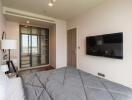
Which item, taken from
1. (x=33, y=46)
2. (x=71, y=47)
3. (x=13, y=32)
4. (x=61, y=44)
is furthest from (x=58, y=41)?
(x=13, y=32)

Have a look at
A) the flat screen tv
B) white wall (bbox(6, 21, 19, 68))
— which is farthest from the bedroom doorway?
white wall (bbox(6, 21, 19, 68))

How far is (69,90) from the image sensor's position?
1311 mm

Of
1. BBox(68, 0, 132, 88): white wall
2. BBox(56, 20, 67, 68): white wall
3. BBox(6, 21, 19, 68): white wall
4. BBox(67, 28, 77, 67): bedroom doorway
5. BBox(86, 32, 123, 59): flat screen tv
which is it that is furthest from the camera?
BBox(56, 20, 67, 68): white wall

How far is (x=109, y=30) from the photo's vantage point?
2967 millimetres

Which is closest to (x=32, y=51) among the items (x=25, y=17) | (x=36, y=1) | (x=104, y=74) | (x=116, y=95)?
(x=25, y=17)

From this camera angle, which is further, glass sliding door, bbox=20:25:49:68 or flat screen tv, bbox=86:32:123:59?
glass sliding door, bbox=20:25:49:68

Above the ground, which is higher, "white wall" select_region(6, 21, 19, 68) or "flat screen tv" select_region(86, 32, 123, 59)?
"white wall" select_region(6, 21, 19, 68)

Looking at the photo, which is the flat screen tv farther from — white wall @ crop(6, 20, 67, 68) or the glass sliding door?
the glass sliding door

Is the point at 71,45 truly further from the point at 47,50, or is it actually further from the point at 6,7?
the point at 6,7

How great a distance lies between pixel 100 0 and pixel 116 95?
9.41ft

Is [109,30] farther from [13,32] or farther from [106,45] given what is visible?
[13,32]

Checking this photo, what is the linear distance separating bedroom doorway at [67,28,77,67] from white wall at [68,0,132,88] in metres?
0.48

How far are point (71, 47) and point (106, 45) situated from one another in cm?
216

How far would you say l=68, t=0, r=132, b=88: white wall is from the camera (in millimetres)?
2475
